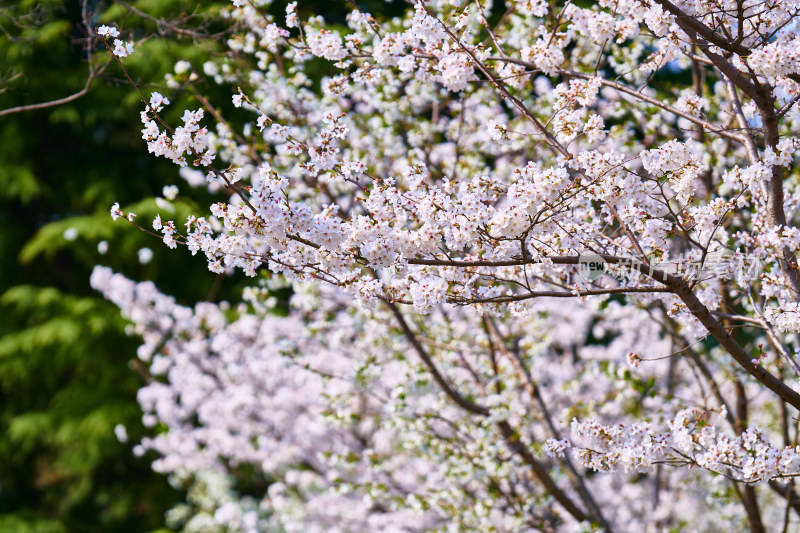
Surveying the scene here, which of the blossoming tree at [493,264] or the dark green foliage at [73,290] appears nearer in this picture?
the blossoming tree at [493,264]

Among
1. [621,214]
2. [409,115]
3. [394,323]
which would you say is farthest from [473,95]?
[621,214]

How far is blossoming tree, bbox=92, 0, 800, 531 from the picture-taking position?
225cm

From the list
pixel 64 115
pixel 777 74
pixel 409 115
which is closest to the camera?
pixel 777 74

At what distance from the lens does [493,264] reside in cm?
212

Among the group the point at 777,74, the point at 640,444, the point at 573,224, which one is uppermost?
the point at 777,74

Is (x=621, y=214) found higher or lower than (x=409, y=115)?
lower

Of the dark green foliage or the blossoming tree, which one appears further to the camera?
the dark green foliage

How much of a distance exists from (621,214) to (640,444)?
0.81m

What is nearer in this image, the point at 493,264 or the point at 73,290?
the point at 493,264

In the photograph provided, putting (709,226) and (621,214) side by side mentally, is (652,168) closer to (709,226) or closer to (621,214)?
(621,214)

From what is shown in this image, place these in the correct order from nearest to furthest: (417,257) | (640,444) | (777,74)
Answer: (777,74)
(417,257)
(640,444)

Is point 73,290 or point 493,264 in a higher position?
point 73,290

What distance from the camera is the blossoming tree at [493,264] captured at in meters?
2.25

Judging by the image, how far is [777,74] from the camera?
86.3 inches
